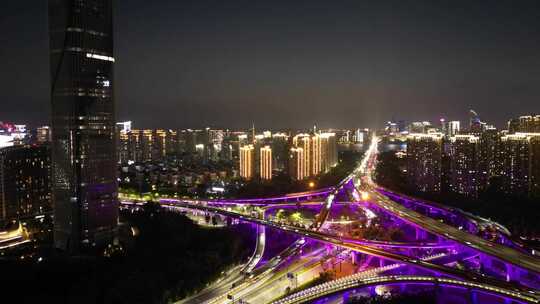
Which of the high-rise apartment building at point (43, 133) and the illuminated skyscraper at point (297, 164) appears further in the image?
the illuminated skyscraper at point (297, 164)

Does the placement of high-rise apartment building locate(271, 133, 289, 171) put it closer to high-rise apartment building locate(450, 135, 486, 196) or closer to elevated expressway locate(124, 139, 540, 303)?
elevated expressway locate(124, 139, 540, 303)

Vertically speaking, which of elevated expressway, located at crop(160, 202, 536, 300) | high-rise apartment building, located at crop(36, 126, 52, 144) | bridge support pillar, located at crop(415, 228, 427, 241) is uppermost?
high-rise apartment building, located at crop(36, 126, 52, 144)

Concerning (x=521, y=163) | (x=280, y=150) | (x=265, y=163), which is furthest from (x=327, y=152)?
(x=521, y=163)

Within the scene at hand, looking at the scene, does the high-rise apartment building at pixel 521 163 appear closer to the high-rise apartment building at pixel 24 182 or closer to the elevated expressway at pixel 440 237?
the elevated expressway at pixel 440 237

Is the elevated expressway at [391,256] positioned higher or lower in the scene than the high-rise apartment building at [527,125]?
lower

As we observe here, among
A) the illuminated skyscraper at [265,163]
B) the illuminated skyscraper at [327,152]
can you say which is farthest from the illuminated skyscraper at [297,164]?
the illuminated skyscraper at [327,152]

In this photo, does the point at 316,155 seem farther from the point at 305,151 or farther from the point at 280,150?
the point at 280,150

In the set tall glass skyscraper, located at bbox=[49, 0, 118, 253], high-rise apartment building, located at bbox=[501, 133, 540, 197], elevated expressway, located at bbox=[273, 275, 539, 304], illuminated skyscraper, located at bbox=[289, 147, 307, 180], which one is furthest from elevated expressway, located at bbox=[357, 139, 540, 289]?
illuminated skyscraper, located at bbox=[289, 147, 307, 180]
